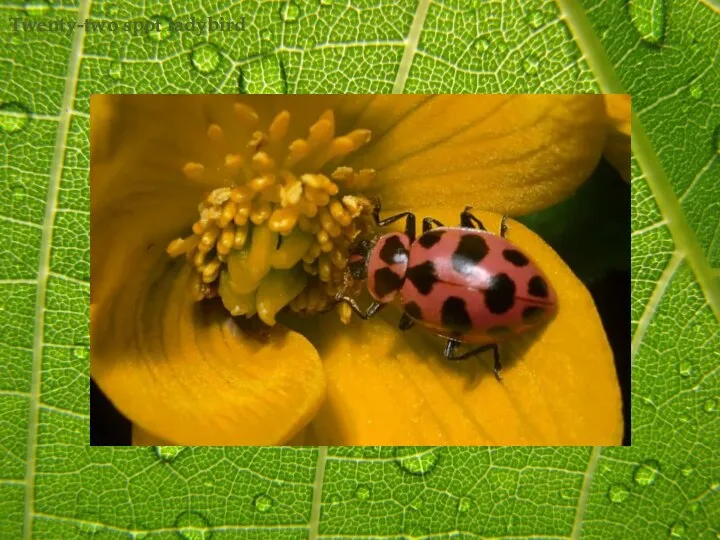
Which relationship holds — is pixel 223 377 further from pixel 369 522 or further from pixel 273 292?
pixel 369 522

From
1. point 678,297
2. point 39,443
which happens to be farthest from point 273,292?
point 678,297

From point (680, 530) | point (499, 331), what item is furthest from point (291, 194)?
point (680, 530)

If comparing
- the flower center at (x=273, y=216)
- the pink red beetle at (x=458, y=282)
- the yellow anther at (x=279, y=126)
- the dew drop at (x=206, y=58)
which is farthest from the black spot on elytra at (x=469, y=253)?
the dew drop at (x=206, y=58)

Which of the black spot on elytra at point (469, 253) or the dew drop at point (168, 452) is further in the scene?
the dew drop at point (168, 452)

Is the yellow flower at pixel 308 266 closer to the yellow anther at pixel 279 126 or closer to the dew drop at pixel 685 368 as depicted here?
the yellow anther at pixel 279 126

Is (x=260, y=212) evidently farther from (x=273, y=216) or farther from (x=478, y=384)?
(x=478, y=384)

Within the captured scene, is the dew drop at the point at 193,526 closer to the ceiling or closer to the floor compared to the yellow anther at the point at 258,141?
closer to the floor
